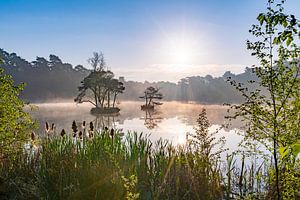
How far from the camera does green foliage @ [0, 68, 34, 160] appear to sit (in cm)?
603

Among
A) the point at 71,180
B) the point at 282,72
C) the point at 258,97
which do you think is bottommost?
the point at 71,180

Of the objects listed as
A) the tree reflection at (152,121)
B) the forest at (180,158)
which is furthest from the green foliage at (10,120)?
the tree reflection at (152,121)

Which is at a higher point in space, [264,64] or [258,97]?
[264,64]

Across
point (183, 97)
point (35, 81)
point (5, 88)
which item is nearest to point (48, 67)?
point (35, 81)

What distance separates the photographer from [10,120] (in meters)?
6.18

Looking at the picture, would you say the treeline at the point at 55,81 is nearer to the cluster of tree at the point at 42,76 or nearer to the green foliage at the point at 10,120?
the cluster of tree at the point at 42,76

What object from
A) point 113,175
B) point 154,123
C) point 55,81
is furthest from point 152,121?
point 55,81

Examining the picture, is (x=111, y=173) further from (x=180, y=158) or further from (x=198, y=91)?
(x=198, y=91)

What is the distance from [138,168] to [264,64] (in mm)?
3100

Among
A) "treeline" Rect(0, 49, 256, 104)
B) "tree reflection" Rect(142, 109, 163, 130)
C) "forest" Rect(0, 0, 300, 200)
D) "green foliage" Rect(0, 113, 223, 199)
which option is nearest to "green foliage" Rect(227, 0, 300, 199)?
"forest" Rect(0, 0, 300, 200)

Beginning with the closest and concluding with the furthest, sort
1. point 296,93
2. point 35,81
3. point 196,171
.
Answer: point 296,93, point 196,171, point 35,81

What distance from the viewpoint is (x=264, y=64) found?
360cm

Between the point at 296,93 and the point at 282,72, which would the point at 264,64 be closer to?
the point at 282,72

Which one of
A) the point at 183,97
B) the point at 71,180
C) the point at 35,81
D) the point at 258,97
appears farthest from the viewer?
the point at 183,97
